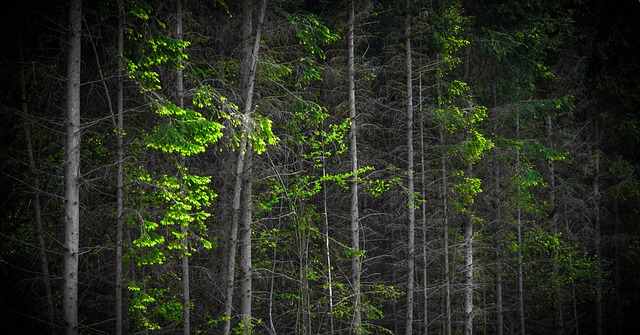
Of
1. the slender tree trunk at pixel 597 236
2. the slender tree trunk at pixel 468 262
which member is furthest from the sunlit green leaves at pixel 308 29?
the slender tree trunk at pixel 597 236

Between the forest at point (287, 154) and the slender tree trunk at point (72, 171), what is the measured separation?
34mm

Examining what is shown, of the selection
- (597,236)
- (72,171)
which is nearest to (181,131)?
Result: (72,171)

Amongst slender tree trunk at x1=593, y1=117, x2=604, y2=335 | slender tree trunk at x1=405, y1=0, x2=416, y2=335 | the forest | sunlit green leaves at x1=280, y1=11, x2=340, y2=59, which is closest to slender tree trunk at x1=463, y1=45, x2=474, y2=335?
→ the forest

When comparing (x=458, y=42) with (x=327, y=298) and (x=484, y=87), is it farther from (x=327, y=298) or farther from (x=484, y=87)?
(x=327, y=298)

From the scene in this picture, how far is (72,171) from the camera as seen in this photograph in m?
7.71

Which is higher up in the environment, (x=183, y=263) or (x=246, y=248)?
(x=246, y=248)

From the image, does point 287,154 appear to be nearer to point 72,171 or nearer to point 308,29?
point 308,29

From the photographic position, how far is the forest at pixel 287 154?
28.0 ft

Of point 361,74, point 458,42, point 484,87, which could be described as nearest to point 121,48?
point 361,74

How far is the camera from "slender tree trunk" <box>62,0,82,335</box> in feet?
24.9

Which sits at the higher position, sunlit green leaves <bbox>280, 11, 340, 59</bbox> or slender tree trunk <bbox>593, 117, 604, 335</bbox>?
sunlit green leaves <bbox>280, 11, 340, 59</bbox>

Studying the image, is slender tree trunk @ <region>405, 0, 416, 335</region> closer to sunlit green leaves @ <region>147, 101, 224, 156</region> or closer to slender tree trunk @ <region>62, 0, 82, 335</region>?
sunlit green leaves @ <region>147, 101, 224, 156</region>

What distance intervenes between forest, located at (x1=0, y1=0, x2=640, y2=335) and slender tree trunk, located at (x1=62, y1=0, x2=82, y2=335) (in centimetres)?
3

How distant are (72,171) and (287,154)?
4638 millimetres
